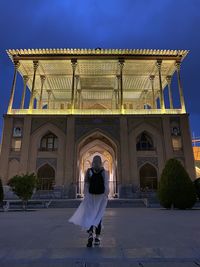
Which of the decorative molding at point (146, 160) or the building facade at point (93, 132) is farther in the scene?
the decorative molding at point (146, 160)

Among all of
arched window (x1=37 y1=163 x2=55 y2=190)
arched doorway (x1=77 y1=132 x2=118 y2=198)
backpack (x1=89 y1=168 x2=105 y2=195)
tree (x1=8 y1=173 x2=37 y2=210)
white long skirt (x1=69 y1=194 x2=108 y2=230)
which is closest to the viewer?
white long skirt (x1=69 y1=194 x2=108 y2=230)

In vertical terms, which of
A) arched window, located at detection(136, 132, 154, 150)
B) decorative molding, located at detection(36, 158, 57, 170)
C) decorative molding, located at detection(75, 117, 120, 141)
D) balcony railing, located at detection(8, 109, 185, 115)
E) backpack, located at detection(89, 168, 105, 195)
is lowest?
backpack, located at detection(89, 168, 105, 195)

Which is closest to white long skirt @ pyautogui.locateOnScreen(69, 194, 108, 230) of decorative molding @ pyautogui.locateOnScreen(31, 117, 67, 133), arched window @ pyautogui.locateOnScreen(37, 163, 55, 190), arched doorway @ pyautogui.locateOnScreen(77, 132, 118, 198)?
arched window @ pyautogui.locateOnScreen(37, 163, 55, 190)

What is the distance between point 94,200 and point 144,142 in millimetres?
17548

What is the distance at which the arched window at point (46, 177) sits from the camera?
19281 mm

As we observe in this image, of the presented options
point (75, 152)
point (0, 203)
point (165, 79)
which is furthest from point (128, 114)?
point (0, 203)

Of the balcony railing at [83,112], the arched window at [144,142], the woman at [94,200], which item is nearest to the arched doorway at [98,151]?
the balcony railing at [83,112]

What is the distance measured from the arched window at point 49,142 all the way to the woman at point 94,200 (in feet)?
56.1

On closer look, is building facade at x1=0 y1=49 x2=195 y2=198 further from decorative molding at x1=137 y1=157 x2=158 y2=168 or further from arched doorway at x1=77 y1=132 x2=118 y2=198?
arched doorway at x1=77 y1=132 x2=118 y2=198

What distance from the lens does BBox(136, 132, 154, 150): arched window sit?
20422 mm

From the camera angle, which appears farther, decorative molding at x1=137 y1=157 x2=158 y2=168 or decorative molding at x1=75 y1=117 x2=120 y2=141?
decorative molding at x1=75 y1=117 x2=120 y2=141

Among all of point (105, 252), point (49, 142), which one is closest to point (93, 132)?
point (49, 142)

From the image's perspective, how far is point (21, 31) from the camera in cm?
7275

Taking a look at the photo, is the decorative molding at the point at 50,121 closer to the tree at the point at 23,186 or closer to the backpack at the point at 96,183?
the tree at the point at 23,186
